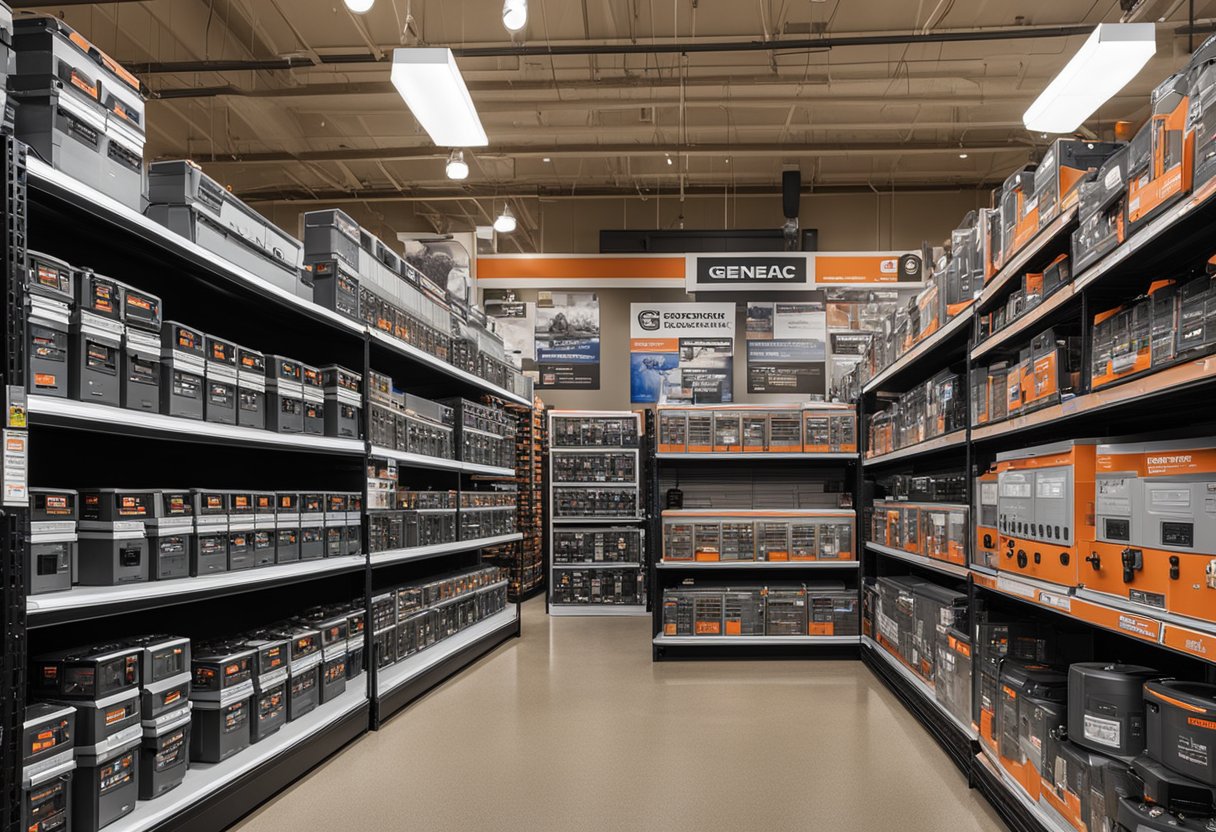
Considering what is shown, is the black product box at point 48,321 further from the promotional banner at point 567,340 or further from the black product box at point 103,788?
the promotional banner at point 567,340

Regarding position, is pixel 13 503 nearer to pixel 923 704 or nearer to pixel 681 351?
pixel 923 704

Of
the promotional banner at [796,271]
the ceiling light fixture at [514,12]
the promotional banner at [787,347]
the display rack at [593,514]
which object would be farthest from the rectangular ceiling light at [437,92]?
the promotional banner at [787,347]

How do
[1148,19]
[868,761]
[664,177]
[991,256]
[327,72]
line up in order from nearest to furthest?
[991,256]
[868,761]
[1148,19]
[327,72]
[664,177]

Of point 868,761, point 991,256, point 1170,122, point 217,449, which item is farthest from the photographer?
point 217,449

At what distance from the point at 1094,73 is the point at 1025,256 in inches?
103

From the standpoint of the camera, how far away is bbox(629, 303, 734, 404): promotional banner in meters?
11.1

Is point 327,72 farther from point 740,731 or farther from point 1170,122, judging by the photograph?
point 1170,122

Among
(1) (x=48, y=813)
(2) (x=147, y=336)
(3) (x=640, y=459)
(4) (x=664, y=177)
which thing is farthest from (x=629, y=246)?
(1) (x=48, y=813)

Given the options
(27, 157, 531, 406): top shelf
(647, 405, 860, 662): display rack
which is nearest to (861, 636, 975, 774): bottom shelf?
(647, 405, 860, 662): display rack

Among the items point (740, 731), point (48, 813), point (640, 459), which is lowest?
point (740, 731)

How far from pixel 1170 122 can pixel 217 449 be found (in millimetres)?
3787

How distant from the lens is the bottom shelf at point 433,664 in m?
4.42

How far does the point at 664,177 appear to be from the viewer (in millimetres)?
11711

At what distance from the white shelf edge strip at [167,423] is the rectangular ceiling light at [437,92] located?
1981mm
